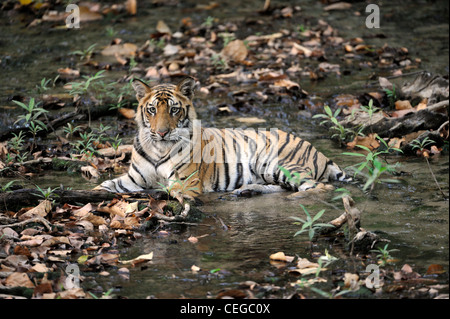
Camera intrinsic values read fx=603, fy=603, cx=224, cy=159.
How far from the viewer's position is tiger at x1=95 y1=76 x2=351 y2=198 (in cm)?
630

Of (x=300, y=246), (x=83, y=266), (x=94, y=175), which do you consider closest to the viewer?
(x=83, y=266)

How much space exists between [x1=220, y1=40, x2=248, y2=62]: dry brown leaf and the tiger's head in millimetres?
4277

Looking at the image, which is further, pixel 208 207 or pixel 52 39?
pixel 52 39

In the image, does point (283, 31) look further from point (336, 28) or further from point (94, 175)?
point (94, 175)

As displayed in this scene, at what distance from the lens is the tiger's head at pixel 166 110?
627 cm

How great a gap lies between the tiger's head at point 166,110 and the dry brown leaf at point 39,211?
1.53 metres

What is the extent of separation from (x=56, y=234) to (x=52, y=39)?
826 cm

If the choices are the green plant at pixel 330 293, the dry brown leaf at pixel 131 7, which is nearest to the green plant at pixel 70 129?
the green plant at pixel 330 293

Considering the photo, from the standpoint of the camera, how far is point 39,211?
16.6ft

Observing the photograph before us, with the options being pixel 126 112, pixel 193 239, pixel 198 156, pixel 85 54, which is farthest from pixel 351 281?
pixel 85 54

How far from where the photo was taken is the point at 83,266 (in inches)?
170
